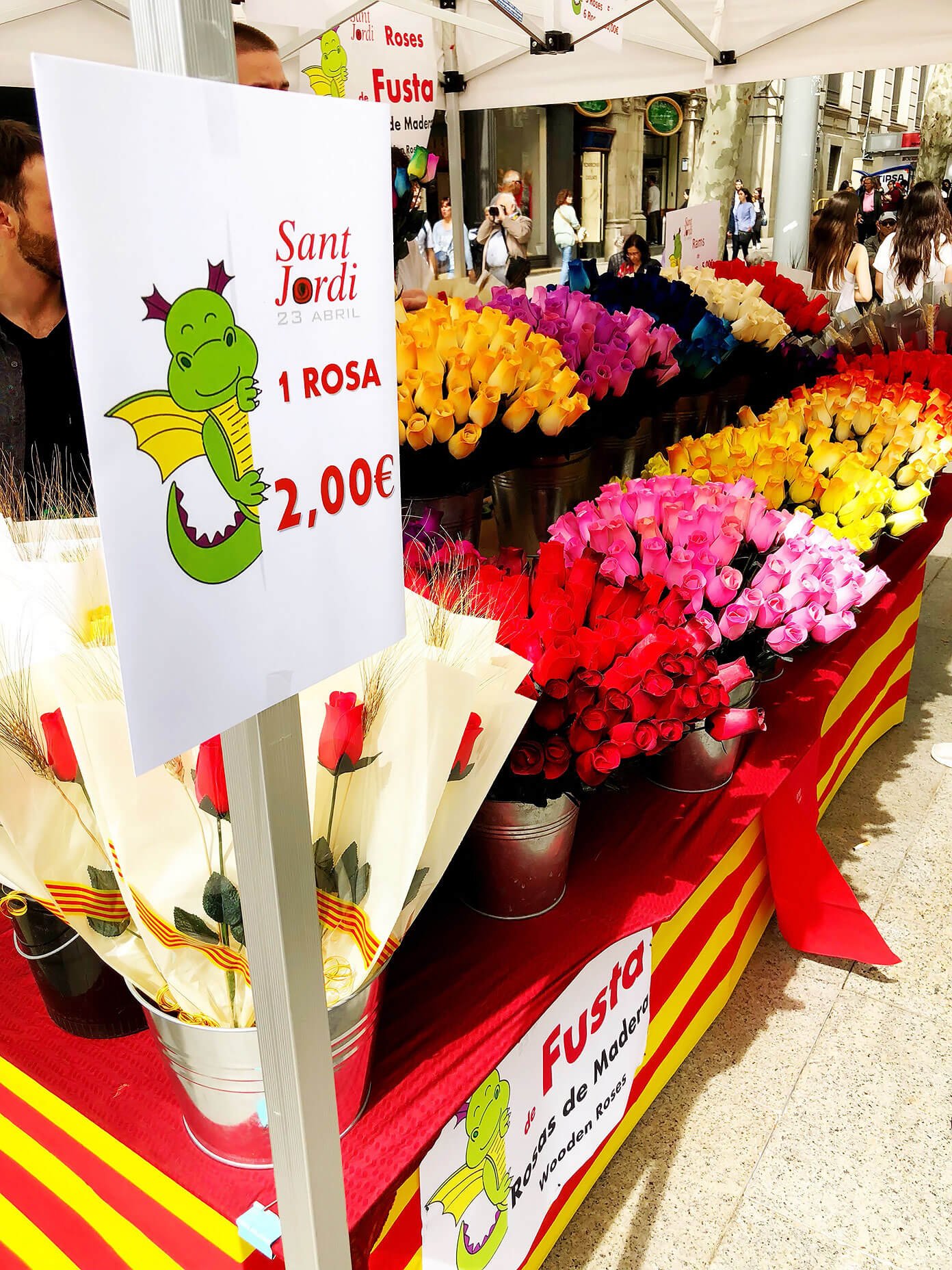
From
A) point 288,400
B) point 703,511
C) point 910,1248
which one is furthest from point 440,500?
point 910,1248

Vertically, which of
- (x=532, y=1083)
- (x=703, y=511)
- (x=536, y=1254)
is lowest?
(x=536, y=1254)

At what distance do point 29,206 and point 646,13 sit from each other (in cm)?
288

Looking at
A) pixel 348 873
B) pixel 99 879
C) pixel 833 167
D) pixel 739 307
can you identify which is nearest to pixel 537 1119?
pixel 348 873

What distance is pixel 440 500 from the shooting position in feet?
4.84

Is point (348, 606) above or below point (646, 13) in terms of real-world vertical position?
below

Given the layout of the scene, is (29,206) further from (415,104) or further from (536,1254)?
(415,104)

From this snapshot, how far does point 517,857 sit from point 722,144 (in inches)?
279

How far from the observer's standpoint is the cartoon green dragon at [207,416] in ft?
1.46

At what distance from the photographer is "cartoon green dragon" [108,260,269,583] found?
44 centimetres

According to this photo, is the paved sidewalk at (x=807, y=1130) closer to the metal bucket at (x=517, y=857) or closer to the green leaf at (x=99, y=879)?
the metal bucket at (x=517, y=857)

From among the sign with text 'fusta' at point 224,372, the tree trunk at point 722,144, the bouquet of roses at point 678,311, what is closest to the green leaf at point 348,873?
the sign with text 'fusta' at point 224,372

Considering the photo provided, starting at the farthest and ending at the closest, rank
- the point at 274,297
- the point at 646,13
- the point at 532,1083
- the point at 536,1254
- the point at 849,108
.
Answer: the point at 849,108 → the point at 646,13 → the point at 536,1254 → the point at 532,1083 → the point at 274,297

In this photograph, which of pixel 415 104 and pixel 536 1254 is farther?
pixel 415 104

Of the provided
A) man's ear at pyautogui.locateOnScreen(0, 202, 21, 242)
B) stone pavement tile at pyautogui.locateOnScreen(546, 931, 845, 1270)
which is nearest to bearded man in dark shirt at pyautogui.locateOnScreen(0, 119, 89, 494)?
man's ear at pyautogui.locateOnScreen(0, 202, 21, 242)
